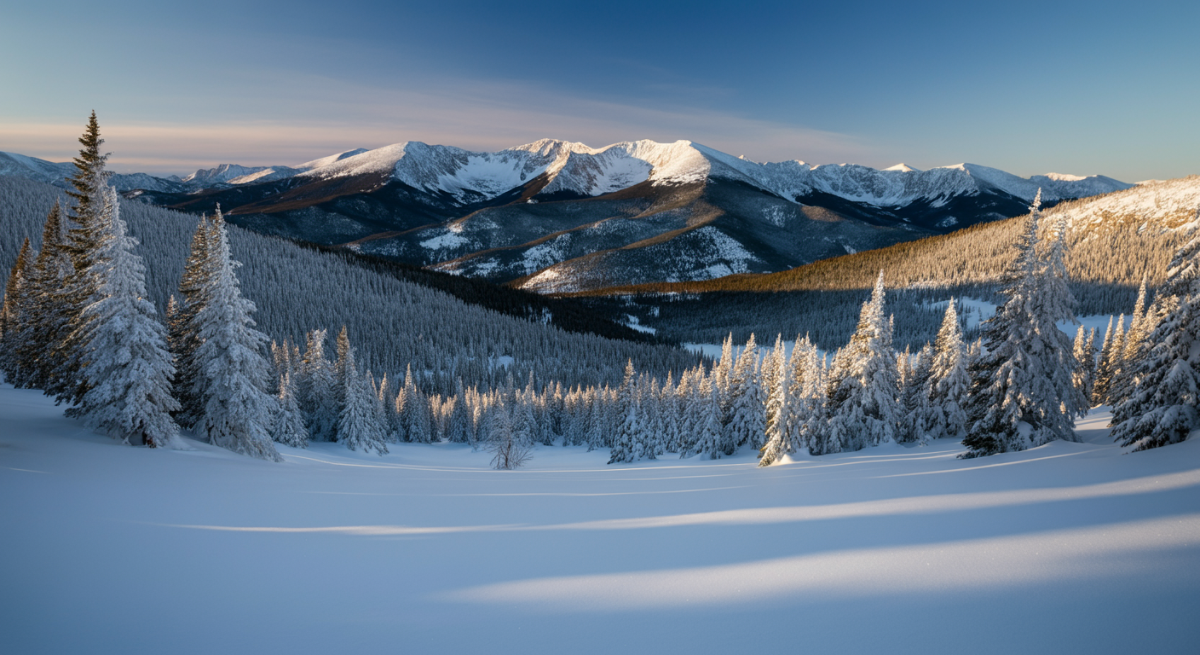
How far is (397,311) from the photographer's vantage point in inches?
5753

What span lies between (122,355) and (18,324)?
3251 centimetres

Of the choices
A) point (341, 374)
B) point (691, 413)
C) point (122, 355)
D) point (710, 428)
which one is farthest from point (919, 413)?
point (341, 374)

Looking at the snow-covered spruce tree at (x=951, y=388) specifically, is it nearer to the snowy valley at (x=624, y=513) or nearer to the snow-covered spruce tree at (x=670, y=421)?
the snowy valley at (x=624, y=513)

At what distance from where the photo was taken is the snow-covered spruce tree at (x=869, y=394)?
2620 cm

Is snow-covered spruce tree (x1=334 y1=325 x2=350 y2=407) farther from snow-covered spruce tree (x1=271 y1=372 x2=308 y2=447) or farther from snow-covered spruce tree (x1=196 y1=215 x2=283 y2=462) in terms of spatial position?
snow-covered spruce tree (x1=196 y1=215 x2=283 y2=462)

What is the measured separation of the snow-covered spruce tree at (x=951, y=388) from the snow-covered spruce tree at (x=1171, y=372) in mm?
12431

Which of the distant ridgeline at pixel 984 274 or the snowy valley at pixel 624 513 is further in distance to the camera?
the distant ridgeline at pixel 984 274

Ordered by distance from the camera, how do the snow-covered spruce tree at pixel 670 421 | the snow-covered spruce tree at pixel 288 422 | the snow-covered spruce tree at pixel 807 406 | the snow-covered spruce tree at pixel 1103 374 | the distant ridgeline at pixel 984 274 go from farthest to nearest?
the distant ridgeline at pixel 984 274 → the snow-covered spruce tree at pixel 670 421 → the snow-covered spruce tree at pixel 1103 374 → the snow-covered spruce tree at pixel 288 422 → the snow-covered spruce tree at pixel 807 406

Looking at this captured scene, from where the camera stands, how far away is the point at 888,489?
12.0 metres

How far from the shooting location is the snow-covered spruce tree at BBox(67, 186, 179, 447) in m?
19.0

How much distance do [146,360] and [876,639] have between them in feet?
83.5

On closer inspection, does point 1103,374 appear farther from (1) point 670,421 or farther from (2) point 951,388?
(1) point 670,421

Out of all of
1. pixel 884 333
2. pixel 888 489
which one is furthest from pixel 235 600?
pixel 884 333

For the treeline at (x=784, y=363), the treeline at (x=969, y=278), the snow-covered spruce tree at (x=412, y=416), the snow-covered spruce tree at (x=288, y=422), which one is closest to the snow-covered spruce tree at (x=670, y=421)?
the treeline at (x=784, y=363)
